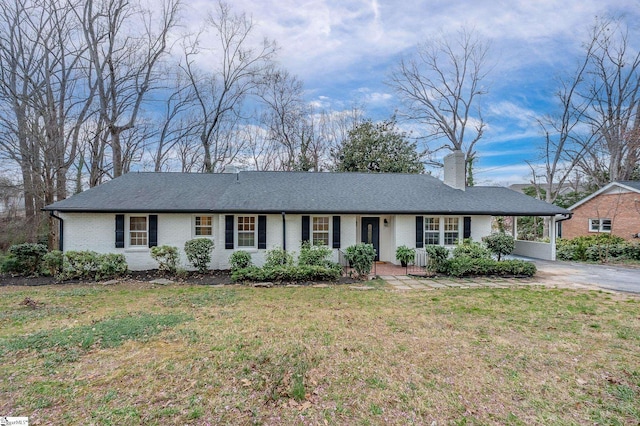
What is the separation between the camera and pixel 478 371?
153 inches

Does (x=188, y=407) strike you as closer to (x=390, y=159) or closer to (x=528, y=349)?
(x=528, y=349)

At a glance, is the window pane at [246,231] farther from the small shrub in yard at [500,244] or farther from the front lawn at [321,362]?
the small shrub in yard at [500,244]

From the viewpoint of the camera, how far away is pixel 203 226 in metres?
11.7

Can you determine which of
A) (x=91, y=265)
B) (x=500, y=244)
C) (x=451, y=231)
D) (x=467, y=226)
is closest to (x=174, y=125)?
(x=91, y=265)

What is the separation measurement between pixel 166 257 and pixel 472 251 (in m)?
11.2

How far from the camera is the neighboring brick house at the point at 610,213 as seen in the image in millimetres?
17453

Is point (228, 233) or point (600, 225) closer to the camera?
point (228, 233)

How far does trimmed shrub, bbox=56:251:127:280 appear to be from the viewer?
32.6ft

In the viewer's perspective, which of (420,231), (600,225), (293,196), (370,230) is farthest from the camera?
(600,225)

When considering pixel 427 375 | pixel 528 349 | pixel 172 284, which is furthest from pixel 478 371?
pixel 172 284

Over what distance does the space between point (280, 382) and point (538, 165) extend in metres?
31.5

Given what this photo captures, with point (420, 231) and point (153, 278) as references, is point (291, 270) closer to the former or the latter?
point (153, 278)

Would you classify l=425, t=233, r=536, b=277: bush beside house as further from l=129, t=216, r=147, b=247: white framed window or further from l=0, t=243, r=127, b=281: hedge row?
l=0, t=243, r=127, b=281: hedge row

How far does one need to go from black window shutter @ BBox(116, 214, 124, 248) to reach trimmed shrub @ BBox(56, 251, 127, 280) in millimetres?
717
